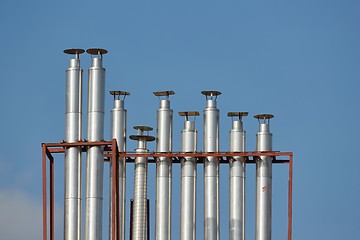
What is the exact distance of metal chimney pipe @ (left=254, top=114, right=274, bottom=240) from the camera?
75500mm

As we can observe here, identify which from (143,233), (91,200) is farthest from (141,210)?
(91,200)

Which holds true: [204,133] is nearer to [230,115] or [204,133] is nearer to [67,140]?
[230,115]

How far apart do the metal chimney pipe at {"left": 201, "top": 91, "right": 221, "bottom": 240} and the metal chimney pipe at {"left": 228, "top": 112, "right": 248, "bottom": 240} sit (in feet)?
2.22

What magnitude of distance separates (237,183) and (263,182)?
1201mm

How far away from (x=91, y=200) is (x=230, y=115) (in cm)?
919

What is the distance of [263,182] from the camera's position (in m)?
76.2

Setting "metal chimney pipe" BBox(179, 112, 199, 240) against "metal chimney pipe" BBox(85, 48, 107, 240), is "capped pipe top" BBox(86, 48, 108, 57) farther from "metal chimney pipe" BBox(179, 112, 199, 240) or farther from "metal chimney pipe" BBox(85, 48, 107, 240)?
"metal chimney pipe" BBox(179, 112, 199, 240)

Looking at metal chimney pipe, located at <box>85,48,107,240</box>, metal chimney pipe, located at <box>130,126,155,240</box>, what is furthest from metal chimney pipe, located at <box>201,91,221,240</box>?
metal chimney pipe, located at <box>85,48,107,240</box>

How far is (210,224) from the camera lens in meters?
75.8

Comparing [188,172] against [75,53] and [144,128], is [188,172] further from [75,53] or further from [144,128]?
[75,53]

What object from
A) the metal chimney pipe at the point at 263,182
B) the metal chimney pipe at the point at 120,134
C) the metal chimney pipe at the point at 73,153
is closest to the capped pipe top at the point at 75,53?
the metal chimney pipe at the point at 73,153

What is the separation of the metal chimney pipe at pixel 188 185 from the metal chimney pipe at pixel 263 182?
9.66 feet

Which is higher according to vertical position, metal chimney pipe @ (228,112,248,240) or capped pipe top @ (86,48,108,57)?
capped pipe top @ (86,48,108,57)

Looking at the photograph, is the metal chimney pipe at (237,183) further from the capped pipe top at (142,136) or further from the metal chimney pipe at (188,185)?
the capped pipe top at (142,136)
